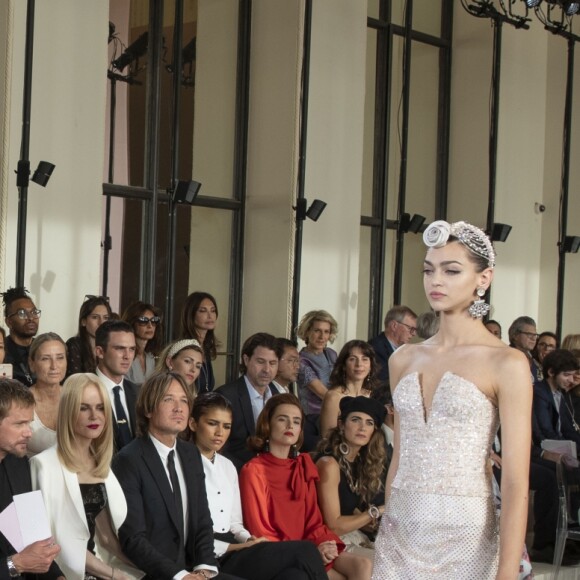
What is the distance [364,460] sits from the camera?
5.61 m

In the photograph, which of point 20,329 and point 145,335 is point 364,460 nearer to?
point 145,335

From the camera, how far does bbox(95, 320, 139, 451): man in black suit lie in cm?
520

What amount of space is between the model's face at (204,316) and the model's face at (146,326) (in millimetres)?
635

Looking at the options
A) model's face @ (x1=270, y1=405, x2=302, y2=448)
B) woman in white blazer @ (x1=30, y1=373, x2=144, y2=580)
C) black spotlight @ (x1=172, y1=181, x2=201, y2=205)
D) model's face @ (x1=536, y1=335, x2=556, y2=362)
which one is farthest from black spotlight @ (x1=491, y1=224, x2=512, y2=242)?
woman in white blazer @ (x1=30, y1=373, x2=144, y2=580)

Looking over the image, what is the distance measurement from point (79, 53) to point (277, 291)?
2701 millimetres

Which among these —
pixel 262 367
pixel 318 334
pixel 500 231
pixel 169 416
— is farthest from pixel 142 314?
pixel 500 231

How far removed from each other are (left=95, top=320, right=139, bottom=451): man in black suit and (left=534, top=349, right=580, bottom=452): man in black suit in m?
3.35

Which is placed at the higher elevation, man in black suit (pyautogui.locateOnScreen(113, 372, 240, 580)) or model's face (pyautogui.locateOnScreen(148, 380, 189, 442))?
model's face (pyautogui.locateOnScreen(148, 380, 189, 442))

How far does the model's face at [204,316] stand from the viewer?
7.23m

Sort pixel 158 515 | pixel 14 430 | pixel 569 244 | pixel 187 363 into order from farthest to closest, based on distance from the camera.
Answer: pixel 569 244
pixel 187 363
pixel 158 515
pixel 14 430

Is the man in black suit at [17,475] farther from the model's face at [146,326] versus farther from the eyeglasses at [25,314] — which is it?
the model's face at [146,326]

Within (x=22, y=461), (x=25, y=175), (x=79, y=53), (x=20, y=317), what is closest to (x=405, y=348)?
(x=22, y=461)

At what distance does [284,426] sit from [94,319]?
147 cm

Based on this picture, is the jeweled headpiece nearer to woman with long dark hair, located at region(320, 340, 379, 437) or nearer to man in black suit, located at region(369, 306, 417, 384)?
woman with long dark hair, located at region(320, 340, 379, 437)
